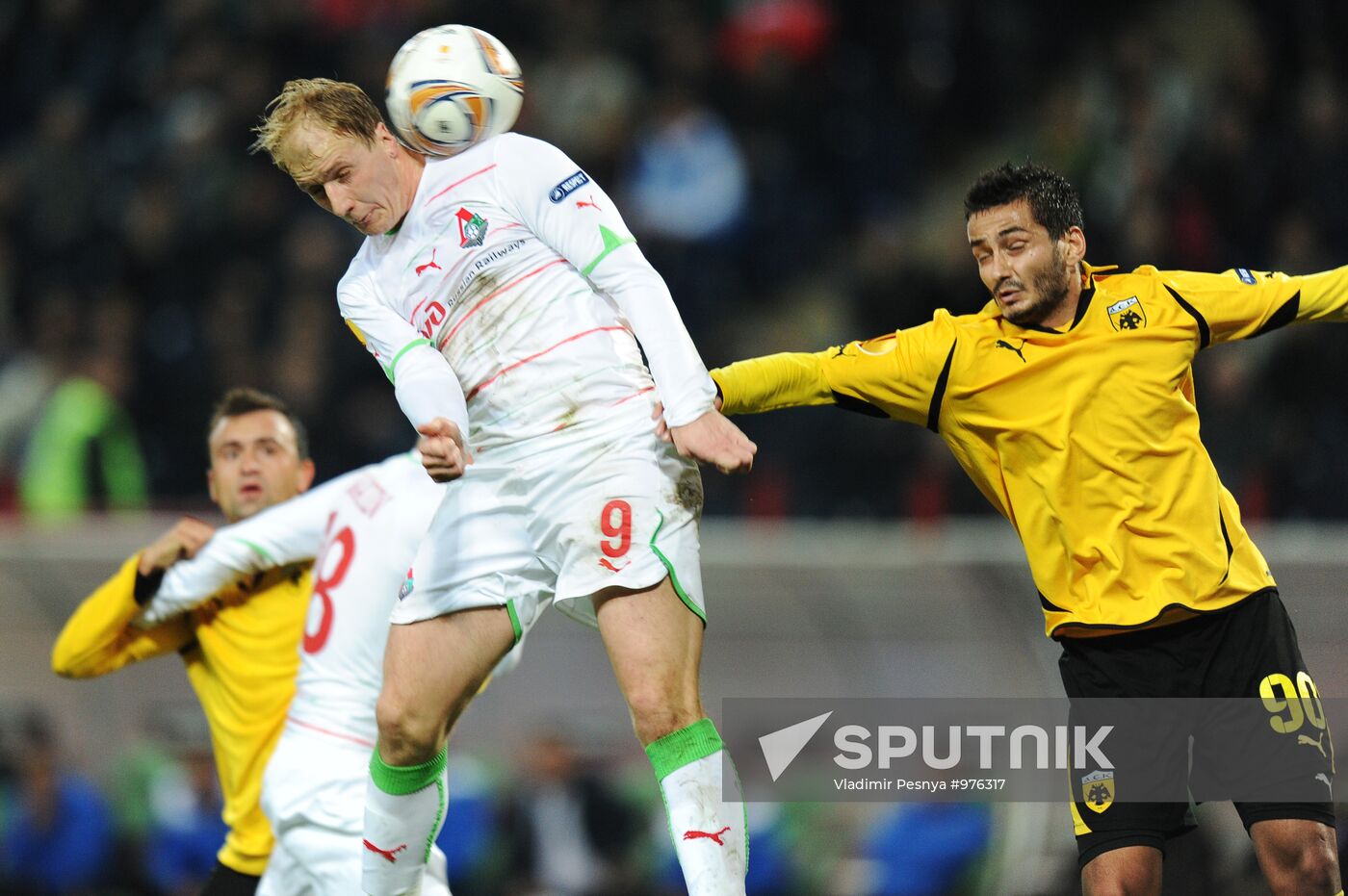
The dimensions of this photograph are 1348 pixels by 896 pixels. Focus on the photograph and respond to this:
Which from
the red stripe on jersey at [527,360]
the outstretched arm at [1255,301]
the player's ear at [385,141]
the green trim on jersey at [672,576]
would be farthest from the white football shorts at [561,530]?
the outstretched arm at [1255,301]

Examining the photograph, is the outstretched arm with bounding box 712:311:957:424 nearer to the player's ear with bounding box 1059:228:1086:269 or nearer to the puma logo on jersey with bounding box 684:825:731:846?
the player's ear with bounding box 1059:228:1086:269

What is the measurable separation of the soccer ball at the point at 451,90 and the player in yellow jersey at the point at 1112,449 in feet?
2.96

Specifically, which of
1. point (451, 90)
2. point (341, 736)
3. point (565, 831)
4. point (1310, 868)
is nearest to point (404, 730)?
point (341, 736)

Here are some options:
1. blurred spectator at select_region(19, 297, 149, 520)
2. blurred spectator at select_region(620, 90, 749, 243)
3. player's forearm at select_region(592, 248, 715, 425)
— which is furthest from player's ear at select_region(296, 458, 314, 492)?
blurred spectator at select_region(620, 90, 749, 243)

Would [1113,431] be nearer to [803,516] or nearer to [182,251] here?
[803,516]

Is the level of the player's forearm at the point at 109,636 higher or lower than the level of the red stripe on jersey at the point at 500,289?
lower

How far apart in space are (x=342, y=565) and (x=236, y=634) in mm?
605

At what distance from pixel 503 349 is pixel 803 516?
209 inches

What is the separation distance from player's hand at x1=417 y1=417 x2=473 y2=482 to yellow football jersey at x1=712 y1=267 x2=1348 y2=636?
76 centimetres

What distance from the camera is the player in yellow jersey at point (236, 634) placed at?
6.00m

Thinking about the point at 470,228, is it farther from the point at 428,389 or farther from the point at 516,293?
the point at 428,389

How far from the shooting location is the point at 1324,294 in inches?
188

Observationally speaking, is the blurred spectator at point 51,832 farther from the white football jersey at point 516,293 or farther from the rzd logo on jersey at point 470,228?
the rzd logo on jersey at point 470,228

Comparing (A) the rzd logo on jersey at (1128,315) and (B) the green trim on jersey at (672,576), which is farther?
(A) the rzd logo on jersey at (1128,315)
